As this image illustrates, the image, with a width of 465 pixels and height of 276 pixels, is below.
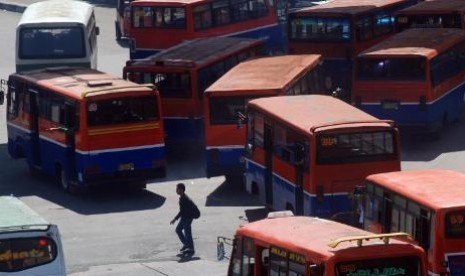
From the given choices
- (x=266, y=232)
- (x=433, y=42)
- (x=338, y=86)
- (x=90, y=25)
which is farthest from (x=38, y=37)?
(x=266, y=232)

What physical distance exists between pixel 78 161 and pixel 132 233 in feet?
11.7

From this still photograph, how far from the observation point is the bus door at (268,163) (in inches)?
1166

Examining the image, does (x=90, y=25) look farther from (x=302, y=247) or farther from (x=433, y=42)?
(x=302, y=247)

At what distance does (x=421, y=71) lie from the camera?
35531mm

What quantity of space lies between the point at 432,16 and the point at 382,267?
22765 millimetres

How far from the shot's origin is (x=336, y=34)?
1588 inches

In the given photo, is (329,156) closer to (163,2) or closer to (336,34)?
(336,34)

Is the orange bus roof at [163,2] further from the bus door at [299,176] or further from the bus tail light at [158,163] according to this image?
the bus door at [299,176]

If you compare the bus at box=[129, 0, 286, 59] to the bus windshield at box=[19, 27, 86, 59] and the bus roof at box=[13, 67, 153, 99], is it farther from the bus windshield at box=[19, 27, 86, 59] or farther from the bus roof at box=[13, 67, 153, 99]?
the bus roof at box=[13, 67, 153, 99]

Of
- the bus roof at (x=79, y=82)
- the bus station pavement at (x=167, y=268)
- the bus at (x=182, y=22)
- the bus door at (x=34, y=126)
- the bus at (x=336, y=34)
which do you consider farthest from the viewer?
the bus at (x=182, y=22)

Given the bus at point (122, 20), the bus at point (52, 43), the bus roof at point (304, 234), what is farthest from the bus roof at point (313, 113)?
the bus at point (122, 20)

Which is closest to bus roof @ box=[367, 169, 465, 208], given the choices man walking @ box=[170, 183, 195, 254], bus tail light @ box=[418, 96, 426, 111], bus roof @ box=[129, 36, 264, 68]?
man walking @ box=[170, 183, 195, 254]

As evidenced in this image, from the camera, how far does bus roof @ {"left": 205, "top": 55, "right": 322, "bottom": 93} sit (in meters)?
32.3

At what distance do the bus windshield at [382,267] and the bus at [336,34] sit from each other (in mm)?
20108
